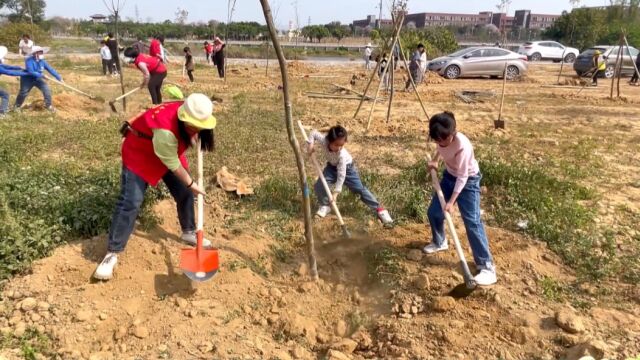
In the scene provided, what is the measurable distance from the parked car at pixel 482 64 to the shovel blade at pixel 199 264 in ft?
48.5

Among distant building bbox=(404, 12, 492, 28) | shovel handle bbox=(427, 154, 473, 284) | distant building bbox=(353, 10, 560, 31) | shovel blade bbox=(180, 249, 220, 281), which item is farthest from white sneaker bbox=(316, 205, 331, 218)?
distant building bbox=(404, 12, 492, 28)

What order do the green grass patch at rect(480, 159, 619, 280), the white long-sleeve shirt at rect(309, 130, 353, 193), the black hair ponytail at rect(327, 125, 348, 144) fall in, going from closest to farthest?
the green grass patch at rect(480, 159, 619, 280)
the black hair ponytail at rect(327, 125, 348, 144)
the white long-sleeve shirt at rect(309, 130, 353, 193)

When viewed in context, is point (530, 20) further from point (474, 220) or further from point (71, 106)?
point (474, 220)

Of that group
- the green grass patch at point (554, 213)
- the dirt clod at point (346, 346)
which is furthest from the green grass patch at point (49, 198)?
the green grass patch at point (554, 213)

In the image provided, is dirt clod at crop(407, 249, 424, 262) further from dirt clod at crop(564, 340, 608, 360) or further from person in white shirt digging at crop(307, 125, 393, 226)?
dirt clod at crop(564, 340, 608, 360)

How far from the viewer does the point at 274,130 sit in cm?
767

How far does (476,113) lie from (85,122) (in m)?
7.54

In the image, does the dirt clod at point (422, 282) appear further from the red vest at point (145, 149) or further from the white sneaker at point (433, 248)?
the red vest at point (145, 149)

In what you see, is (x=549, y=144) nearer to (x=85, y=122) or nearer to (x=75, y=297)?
(x=75, y=297)

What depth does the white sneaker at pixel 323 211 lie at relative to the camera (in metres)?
4.58

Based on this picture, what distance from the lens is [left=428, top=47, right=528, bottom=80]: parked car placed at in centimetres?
1602

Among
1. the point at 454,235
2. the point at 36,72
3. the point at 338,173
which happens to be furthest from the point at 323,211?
the point at 36,72

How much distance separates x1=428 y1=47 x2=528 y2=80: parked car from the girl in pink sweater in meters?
13.8

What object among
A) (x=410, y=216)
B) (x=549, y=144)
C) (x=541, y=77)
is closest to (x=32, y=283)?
(x=410, y=216)
